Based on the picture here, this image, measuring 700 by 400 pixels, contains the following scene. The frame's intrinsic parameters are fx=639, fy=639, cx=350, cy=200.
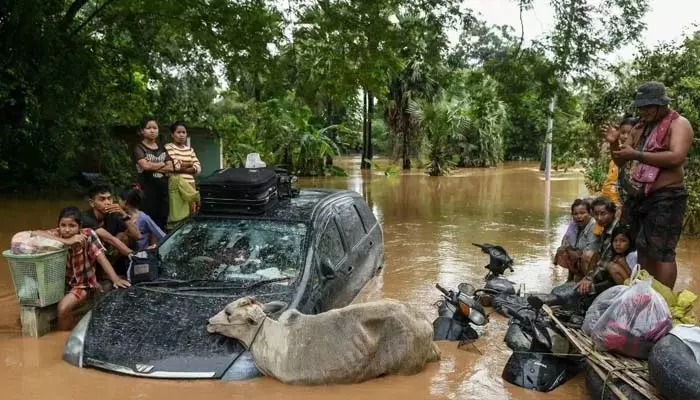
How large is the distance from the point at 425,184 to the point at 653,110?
19853mm

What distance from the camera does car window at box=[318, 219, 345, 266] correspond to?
5573 millimetres

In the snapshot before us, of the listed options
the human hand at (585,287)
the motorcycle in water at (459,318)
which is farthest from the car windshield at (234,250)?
the human hand at (585,287)

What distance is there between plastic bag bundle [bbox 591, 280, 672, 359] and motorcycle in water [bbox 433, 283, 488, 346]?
1.27 meters

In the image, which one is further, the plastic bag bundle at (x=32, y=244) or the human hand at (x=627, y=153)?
the plastic bag bundle at (x=32, y=244)

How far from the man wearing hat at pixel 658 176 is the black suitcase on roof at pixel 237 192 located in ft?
9.99

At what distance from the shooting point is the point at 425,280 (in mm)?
8680

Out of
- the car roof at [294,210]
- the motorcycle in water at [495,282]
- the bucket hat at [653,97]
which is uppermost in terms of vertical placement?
the bucket hat at [653,97]

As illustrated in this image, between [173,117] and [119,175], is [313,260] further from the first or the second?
[173,117]

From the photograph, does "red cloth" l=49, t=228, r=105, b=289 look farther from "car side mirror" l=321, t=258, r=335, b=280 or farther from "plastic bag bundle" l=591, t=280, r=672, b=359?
"plastic bag bundle" l=591, t=280, r=672, b=359

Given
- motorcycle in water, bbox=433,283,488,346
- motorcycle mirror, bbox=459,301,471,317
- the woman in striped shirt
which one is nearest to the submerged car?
motorcycle in water, bbox=433,283,488,346

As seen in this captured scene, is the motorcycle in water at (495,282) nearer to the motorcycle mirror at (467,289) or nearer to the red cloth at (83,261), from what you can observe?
Result: the motorcycle mirror at (467,289)

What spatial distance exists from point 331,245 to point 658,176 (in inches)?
112

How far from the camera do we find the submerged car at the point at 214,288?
14.2 ft

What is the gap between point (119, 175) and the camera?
17312 mm
